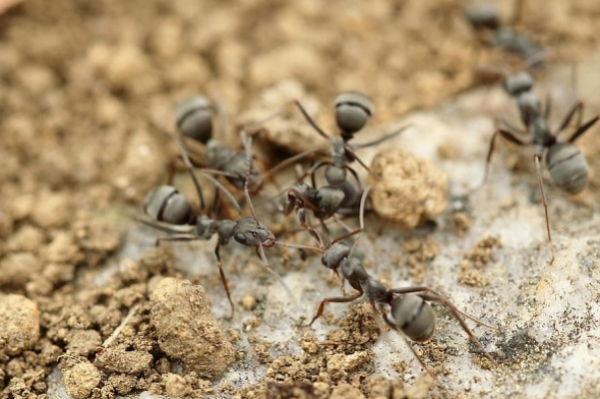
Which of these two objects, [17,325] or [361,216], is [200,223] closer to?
[361,216]

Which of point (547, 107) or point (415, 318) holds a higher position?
point (547, 107)

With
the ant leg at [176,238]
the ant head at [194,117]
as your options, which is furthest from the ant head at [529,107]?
the ant leg at [176,238]

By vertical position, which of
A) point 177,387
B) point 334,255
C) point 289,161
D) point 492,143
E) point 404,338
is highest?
point 289,161

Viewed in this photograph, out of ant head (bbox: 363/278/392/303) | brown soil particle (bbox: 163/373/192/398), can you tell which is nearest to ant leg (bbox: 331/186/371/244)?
ant head (bbox: 363/278/392/303)

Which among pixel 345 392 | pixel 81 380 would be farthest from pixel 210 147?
pixel 345 392

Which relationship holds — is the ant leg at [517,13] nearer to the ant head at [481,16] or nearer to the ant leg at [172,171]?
the ant head at [481,16]

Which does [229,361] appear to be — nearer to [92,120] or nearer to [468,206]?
[468,206]
